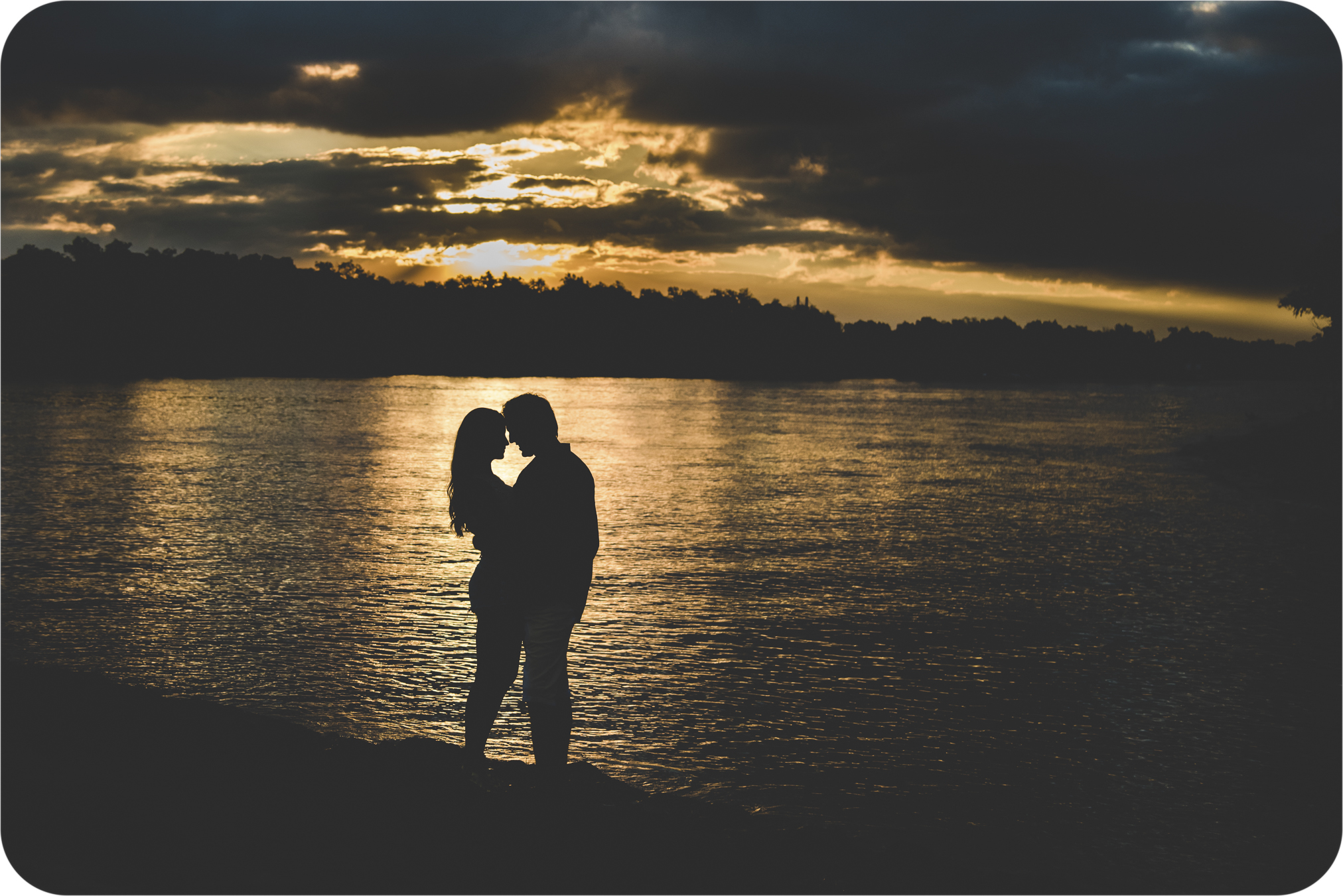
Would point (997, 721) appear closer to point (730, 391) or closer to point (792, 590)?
point (792, 590)

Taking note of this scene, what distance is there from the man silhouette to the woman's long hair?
0.12m

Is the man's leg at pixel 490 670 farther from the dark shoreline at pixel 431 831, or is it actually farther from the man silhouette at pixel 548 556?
the dark shoreline at pixel 431 831

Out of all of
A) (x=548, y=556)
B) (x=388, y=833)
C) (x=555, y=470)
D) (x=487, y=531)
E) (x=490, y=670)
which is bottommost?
(x=388, y=833)

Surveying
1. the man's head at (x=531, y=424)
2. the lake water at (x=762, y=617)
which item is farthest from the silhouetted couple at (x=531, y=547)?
the lake water at (x=762, y=617)

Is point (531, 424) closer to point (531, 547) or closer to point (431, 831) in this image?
point (531, 547)

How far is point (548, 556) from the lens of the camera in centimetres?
546

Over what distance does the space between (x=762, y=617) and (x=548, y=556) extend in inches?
288

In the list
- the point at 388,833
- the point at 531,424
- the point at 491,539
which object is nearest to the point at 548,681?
the point at 491,539

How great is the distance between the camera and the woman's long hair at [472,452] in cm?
552

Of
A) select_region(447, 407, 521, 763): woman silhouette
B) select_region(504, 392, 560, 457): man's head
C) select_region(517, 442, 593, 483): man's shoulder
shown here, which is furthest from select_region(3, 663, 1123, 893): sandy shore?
select_region(504, 392, 560, 457): man's head

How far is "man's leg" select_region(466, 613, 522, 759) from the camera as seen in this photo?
5.77m

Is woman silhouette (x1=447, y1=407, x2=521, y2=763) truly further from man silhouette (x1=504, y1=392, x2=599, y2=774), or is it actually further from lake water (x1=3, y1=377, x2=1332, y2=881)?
lake water (x1=3, y1=377, x2=1332, y2=881)

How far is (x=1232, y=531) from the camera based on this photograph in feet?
68.1

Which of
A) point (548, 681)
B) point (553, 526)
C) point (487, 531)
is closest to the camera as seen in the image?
point (553, 526)
